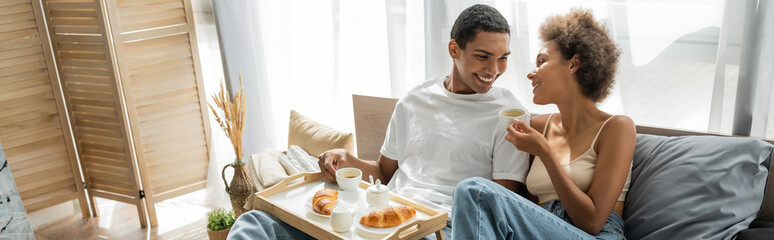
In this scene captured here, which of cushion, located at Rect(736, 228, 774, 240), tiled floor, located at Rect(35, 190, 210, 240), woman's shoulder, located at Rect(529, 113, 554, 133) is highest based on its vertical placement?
woman's shoulder, located at Rect(529, 113, 554, 133)

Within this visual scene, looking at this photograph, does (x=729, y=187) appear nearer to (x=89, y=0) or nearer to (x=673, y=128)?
(x=673, y=128)

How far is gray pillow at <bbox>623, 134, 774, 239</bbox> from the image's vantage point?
1.57 m

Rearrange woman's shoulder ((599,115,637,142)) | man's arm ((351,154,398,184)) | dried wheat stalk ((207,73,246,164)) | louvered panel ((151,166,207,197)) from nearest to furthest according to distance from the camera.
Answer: woman's shoulder ((599,115,637,142)) → man's arm ((351,154,398,184)) → dried wheat stalk ((207,73,246,164)) → louvered panel ((151,166,207,197))

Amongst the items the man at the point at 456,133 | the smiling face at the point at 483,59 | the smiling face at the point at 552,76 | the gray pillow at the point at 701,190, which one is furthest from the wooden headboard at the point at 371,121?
the gray pillow at the point at 701,190

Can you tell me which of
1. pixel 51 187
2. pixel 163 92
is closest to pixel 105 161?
pixel 51 187

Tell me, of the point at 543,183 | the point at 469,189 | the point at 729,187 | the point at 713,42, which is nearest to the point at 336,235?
the point at 469,189

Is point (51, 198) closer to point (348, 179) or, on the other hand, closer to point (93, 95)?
point (93, 95)

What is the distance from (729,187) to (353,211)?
39.1 inches

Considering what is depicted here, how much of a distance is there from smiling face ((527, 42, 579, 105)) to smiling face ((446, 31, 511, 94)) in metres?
0.13

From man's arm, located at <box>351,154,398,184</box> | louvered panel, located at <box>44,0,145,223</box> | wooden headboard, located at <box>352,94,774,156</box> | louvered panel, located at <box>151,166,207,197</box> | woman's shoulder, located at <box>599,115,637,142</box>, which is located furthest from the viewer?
louvered panel, located at <box>151,166,207,197</box>

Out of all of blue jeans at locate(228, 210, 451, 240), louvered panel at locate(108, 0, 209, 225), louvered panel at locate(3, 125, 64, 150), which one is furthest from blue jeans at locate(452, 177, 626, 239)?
louvered panel at locate(3, 125, 64, 150)

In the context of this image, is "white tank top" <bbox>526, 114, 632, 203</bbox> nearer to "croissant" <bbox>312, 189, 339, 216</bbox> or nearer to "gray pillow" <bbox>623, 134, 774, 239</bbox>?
"gray pillow" <bbox>623, 134, 774, 239</bbox>

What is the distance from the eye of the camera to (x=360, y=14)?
2654mm

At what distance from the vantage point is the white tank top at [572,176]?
1686mm
